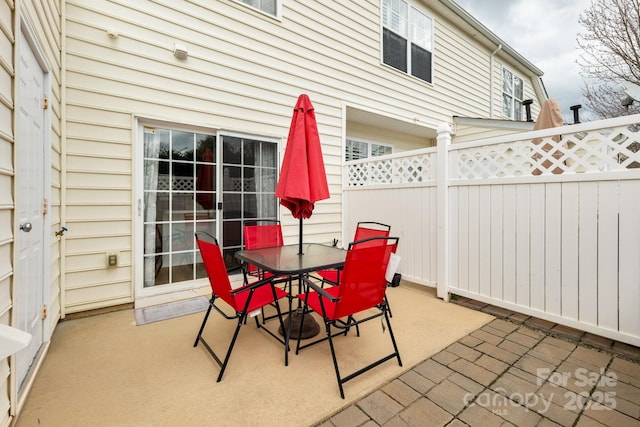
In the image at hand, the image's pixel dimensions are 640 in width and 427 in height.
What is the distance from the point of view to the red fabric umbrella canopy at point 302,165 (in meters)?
2.46

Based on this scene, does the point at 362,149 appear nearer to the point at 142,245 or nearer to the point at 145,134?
the point at 145,134

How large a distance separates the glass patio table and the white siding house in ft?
4.44

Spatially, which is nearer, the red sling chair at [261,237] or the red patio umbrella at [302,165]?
the red patio umbrella at [302,165]

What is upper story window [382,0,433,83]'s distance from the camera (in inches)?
226

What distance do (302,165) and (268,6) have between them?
129 inches

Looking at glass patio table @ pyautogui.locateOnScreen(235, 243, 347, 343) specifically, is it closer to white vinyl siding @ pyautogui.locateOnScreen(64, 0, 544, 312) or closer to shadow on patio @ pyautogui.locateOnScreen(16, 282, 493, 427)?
shadow on patio @ pyautogui.locateOnScreen(16, 282, 493, 427)

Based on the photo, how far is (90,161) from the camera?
2963 mm

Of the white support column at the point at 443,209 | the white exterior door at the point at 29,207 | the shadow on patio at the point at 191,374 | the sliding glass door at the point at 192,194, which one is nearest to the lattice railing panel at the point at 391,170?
the white support column at the point at 443,209

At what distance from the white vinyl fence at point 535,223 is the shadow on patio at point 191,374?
63cm

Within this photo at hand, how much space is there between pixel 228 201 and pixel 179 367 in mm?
2168

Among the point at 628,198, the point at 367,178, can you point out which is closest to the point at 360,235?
the point at 367,178

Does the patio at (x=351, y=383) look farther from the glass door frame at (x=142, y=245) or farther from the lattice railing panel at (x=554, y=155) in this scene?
the lattice railing panel at (x=554, y=155)

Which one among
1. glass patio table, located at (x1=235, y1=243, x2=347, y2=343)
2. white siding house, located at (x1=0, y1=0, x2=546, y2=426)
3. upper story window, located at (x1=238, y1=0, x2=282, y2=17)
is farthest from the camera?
upper story window, located at (x1=238, y1=0, x2=282, y2=17)

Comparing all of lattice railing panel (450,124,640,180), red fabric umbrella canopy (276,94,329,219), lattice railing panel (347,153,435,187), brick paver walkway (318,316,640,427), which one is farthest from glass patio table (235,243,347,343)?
lattice railing panel (450,124,640,180)
